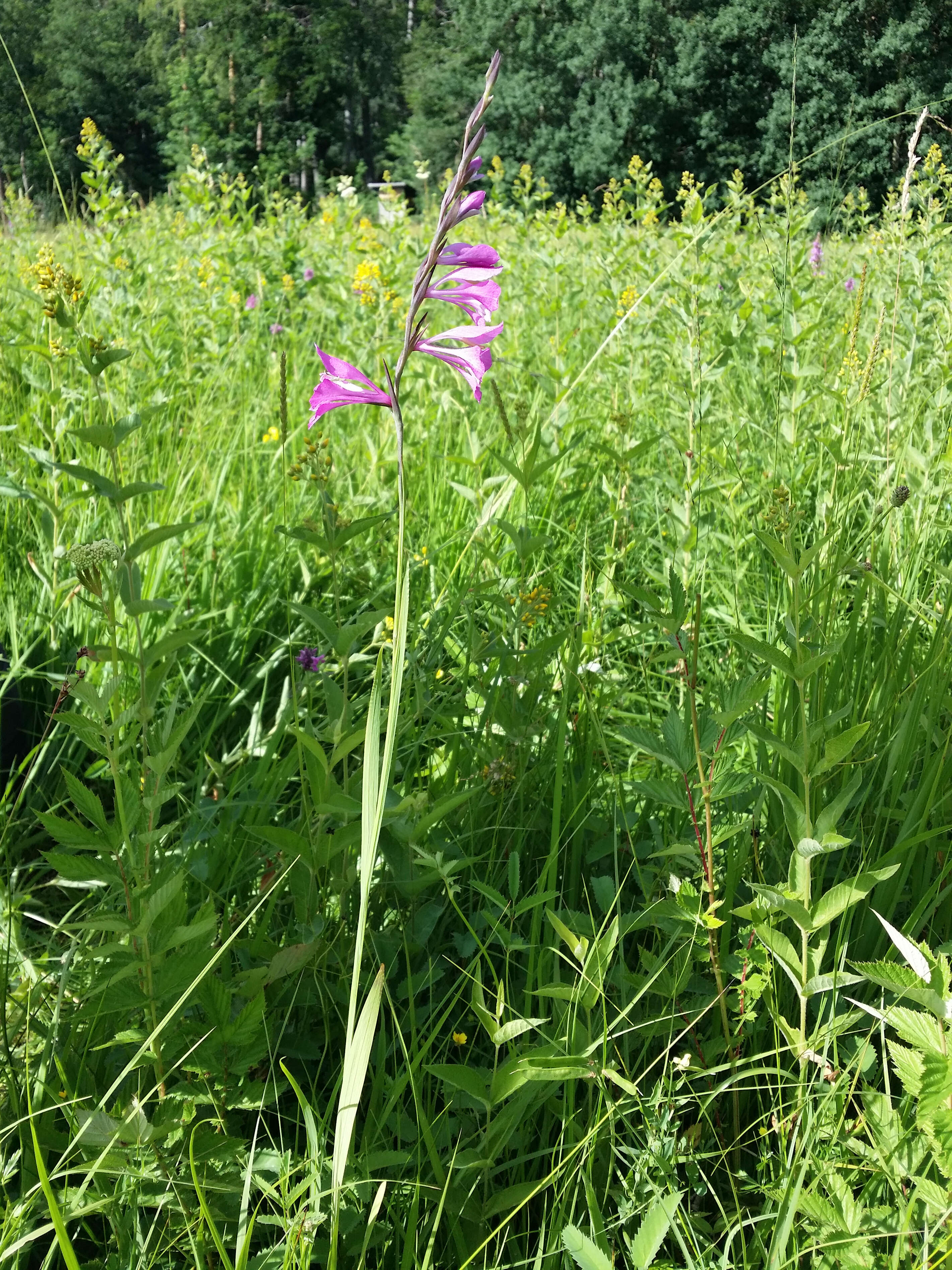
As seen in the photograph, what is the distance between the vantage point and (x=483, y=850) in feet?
4.54

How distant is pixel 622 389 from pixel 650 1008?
256cm

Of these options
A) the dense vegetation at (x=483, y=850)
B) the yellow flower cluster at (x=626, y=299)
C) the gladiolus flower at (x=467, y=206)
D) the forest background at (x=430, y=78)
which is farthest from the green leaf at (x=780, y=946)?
the forest background at (x=430, y=78)

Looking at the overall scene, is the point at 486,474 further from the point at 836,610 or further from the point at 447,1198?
the point at 447,1198

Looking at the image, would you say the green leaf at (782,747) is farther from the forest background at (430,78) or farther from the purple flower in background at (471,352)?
the forest background at (430,78)

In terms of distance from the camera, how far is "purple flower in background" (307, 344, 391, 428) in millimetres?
805

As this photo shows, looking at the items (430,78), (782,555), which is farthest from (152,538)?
(430,78)

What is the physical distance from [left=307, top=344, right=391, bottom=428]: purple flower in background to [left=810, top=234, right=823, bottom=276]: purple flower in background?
12.3 feet

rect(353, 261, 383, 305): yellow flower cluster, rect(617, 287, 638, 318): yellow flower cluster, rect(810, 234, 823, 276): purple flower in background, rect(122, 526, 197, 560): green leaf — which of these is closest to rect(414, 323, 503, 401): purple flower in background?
rect(122, 526, 197, 560): green leaf

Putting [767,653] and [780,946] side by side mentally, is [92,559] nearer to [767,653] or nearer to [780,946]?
[767,653]

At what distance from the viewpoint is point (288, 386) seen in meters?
3.53

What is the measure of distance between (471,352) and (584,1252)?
755mm

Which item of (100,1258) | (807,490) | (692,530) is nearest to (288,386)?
(807,490)

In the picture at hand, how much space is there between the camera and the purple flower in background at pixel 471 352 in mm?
815

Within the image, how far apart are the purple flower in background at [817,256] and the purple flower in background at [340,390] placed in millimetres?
3741
